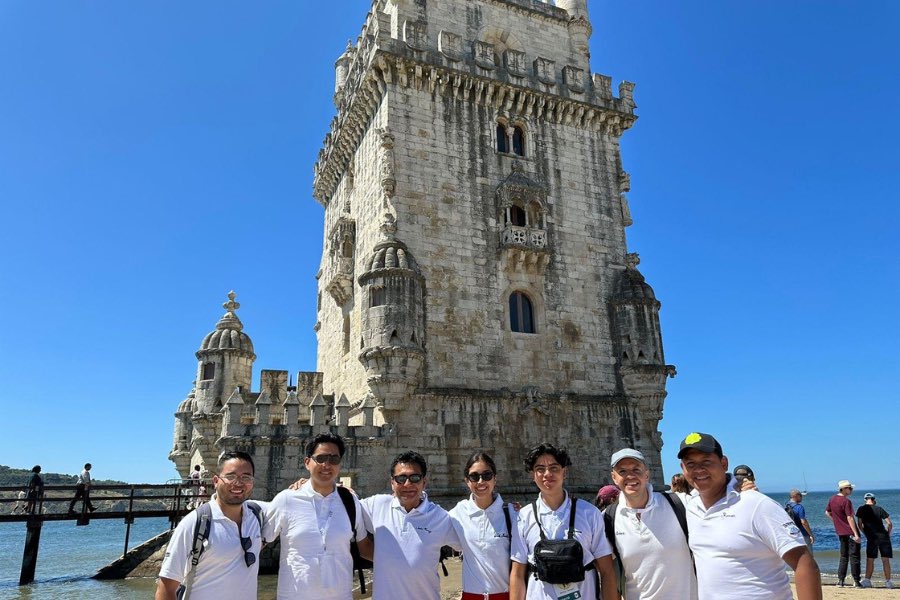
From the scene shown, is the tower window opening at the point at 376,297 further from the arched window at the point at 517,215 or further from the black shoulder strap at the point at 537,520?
the black shoulder strap at the point at 537,520

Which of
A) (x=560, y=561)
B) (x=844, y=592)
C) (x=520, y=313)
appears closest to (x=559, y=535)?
(x=560, y=561)

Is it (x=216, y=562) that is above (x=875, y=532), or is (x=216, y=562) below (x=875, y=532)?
above

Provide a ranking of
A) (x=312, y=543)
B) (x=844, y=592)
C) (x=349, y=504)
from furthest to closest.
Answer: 1. (x=844, y=592)
2. (x=349, y=504)
3. (x=312, y=543)

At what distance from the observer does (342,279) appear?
25375mm

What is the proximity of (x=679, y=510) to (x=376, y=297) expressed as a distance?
16.3 m

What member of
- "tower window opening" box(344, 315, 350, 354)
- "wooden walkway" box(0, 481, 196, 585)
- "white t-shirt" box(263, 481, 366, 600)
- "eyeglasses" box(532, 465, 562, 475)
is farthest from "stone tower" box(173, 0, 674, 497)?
"eyeglasses" box(532, 465, 562, 475)

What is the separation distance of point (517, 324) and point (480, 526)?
57.1 ft

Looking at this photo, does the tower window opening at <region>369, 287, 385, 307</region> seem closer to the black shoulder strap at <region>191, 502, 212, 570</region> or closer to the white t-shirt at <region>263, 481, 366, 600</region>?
the white t-shirt at <region>263, 481, 366, 600</region>

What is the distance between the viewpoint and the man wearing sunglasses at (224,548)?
477 centimetres

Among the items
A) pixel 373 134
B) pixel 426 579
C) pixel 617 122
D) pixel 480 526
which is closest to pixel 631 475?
pixel 480 526

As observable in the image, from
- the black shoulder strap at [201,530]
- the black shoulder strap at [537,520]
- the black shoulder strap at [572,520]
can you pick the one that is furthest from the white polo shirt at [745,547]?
the black shoulder strap at [201,530]

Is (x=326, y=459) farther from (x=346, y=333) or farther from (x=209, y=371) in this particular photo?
(x=209, y=371)

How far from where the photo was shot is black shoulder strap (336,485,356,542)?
570 centimetres

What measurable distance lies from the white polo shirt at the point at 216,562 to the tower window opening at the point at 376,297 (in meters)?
15.6
